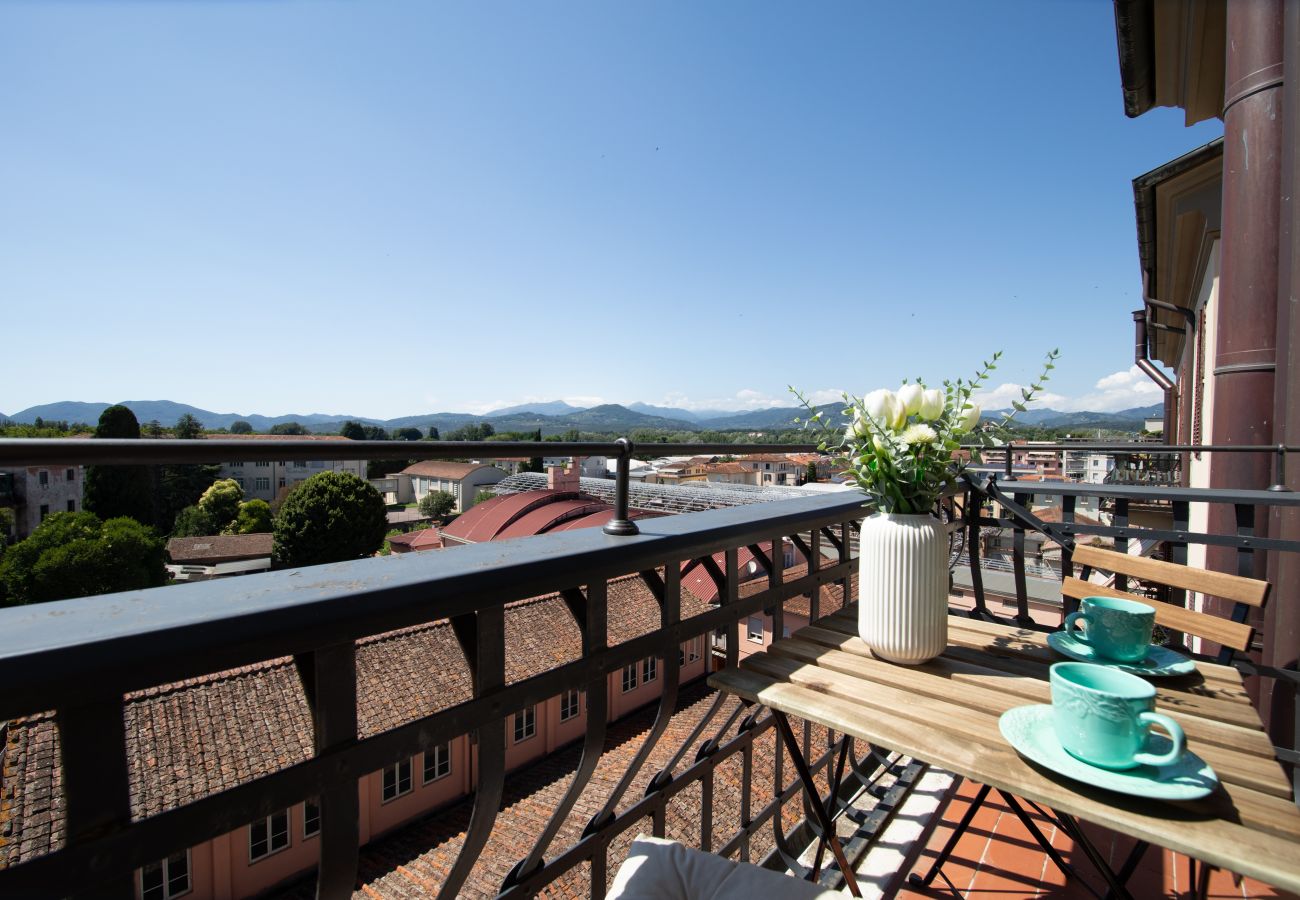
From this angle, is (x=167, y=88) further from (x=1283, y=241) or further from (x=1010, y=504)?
(x=1283, y=241)

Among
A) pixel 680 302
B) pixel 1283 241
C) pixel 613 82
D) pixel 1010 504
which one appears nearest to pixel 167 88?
pixel 613 82

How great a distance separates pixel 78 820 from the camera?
48 cm

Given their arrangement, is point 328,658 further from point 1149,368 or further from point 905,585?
point 1149,368

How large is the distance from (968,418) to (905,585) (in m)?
0.39

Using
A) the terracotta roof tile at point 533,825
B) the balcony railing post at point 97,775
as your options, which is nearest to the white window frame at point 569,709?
the terracotta roof tile at point 533,825

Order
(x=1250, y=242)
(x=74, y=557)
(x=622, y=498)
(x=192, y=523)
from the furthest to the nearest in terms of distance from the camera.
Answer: (x=192, y=523) → (x=74, y=557) → (x=1250, y=242) → (x=622, y=498)

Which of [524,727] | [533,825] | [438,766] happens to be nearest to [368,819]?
[438,766]

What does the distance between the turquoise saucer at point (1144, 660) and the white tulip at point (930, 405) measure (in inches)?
23.5

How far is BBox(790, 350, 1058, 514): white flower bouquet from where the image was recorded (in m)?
1.25

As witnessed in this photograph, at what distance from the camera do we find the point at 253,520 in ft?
100

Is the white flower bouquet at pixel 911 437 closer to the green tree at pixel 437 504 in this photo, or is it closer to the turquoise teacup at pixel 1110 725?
the turquoise teacup at pixel 1110 725

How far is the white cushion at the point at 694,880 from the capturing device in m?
0.97

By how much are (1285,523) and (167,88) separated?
11479 millimetres

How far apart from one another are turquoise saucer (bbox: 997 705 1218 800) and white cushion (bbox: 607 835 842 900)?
0.40m
